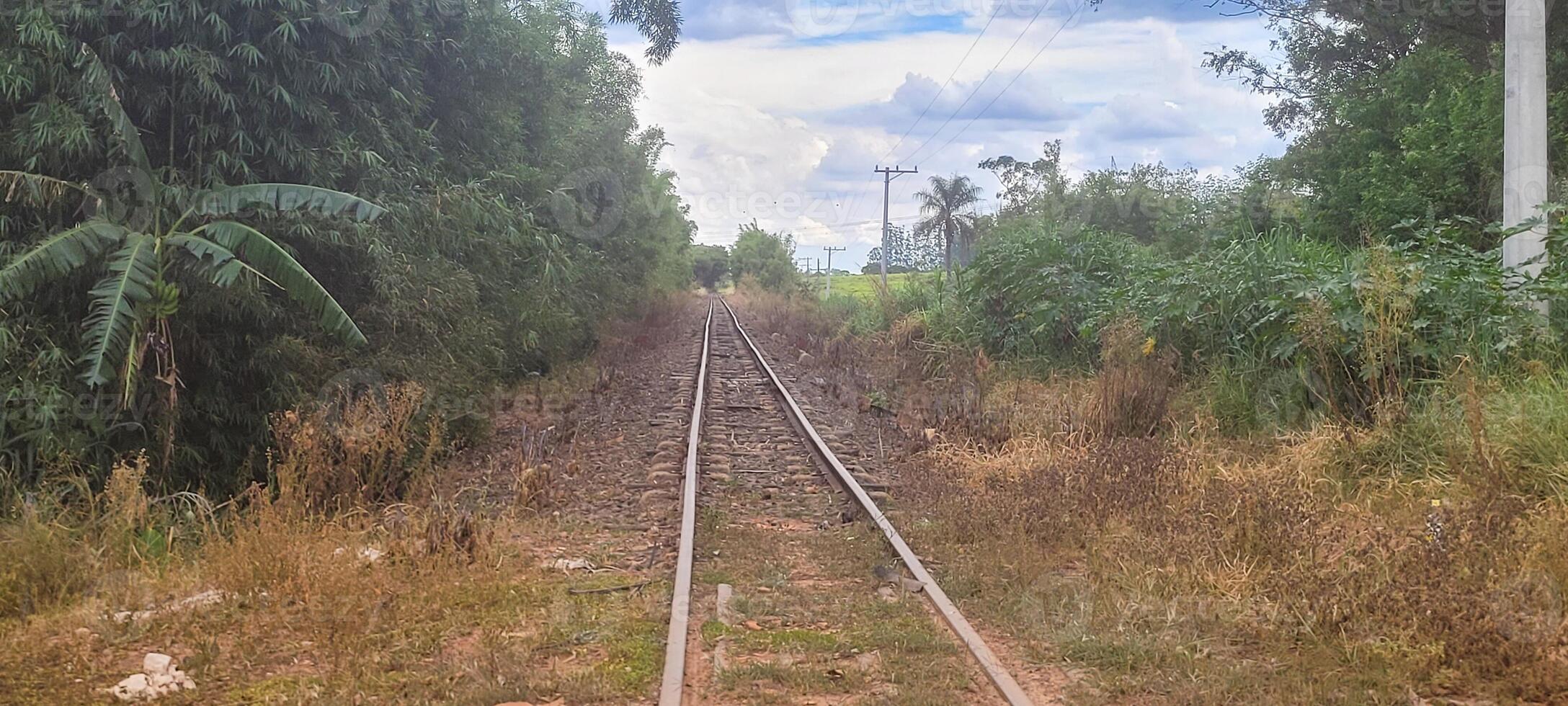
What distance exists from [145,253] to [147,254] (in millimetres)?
16

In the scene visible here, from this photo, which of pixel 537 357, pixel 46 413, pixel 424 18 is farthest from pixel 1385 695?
pixel 537 357

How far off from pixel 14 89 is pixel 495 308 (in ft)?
21.7

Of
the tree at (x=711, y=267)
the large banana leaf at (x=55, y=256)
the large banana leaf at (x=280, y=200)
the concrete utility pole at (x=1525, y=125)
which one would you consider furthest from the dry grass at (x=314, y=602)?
A: the tree at (x=711, y=267)

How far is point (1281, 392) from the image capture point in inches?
368

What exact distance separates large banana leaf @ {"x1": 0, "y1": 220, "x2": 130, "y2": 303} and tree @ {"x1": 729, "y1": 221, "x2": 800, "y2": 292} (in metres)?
50.2

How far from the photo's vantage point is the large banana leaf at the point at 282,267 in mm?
7676

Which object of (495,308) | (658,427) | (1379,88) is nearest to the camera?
(658,427)

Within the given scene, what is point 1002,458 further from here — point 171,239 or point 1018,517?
point 171,239

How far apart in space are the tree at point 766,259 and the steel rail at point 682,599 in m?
48.4

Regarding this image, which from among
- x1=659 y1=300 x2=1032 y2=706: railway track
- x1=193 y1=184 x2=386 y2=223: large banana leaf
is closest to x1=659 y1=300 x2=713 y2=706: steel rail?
x1=659 y1=300 x2=1032 y2=706: railway track

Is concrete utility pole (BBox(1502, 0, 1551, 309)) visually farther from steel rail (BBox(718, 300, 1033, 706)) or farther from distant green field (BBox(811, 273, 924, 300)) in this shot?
distant green field (BBox(811, 273, 924, 300))

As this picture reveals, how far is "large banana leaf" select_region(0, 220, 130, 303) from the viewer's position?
6.80m

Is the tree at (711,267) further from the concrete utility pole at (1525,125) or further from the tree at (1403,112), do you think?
the concrete utility pole at (1525,125)

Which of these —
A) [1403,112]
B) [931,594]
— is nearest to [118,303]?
[931,594]
